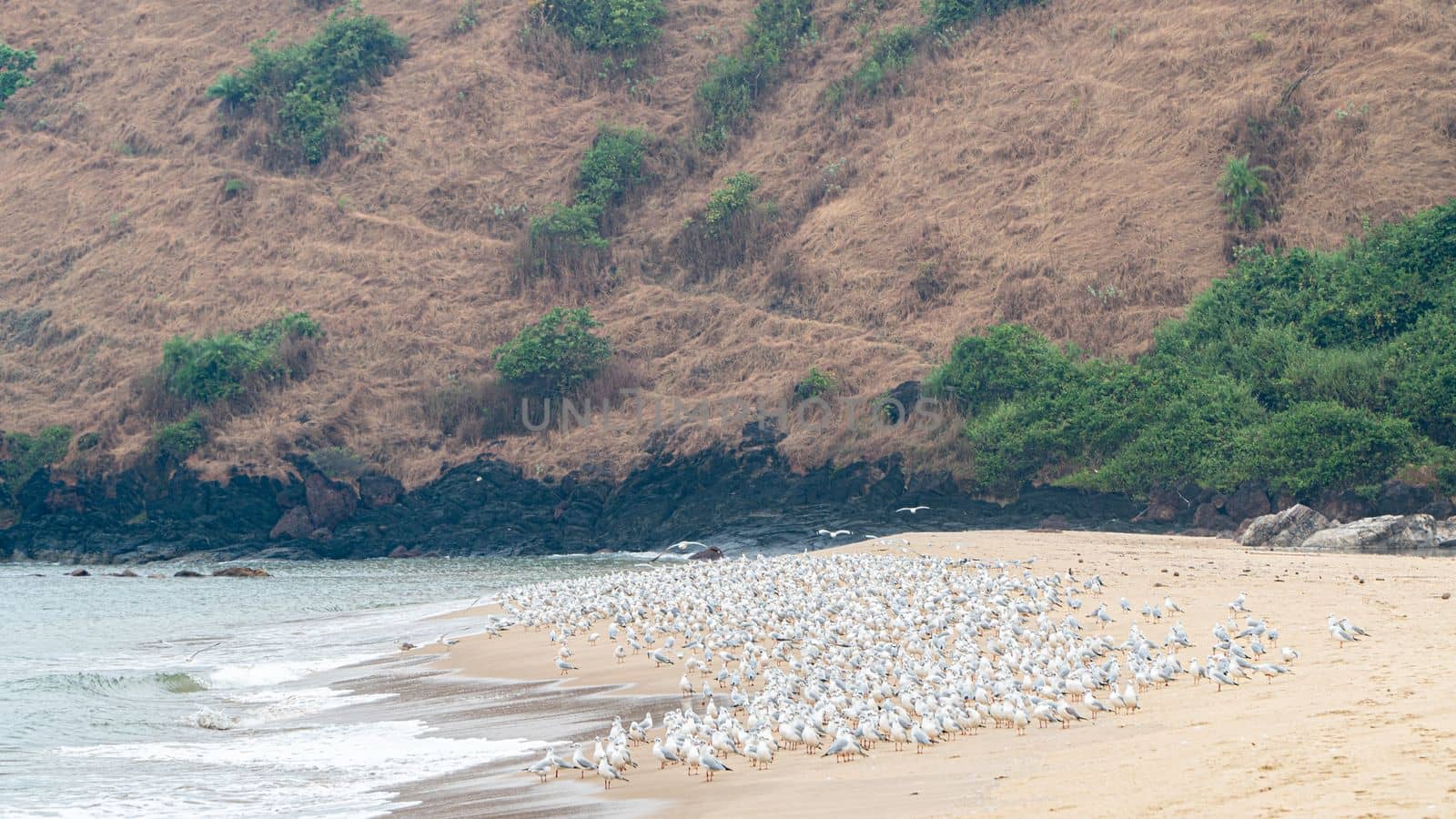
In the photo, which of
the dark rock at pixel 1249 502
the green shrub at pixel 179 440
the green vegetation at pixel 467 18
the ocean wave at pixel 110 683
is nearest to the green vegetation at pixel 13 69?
the green vegetation at pixel 467 18

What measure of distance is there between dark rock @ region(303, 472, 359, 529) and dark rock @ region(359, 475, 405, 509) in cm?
38

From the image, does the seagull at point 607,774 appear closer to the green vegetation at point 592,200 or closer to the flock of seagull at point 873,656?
the flock of seagull at point 873,656

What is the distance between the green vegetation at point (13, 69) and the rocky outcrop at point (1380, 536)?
64.1m

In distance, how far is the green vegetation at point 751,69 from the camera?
61062mm

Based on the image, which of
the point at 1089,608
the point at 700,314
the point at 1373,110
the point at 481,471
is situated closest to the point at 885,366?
the point at 700,314

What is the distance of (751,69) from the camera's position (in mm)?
61875

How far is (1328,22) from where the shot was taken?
4988 centimetres

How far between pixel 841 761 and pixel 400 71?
60.5 meters

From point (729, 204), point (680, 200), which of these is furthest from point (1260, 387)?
point (680, 200)

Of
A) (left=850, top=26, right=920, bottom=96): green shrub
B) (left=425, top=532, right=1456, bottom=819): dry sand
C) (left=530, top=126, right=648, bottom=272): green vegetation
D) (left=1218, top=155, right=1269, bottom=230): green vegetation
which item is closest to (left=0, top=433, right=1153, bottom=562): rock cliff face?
(left=530, top=126, right=648, bottom=272): green vegetation

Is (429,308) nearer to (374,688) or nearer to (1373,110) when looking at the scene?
(1373,110)

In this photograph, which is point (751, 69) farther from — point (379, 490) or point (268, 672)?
point (268, 672)

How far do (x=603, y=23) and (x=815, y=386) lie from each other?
26.7m

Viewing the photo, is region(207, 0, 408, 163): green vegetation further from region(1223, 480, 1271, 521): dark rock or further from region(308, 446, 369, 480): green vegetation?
region(1223, 480, 1271, 521): dark rock
